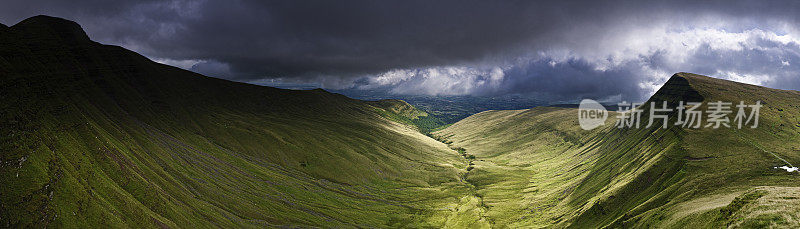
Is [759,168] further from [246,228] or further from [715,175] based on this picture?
[246,228]

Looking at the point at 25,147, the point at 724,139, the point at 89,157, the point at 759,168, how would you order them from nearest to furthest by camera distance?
the point at 25,147, the point at 759,168, the point at 89,157, the point at 724,139

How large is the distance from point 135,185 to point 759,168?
23962 centimetres

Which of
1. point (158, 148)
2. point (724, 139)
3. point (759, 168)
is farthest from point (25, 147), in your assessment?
point (724, 139)

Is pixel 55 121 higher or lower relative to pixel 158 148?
higher

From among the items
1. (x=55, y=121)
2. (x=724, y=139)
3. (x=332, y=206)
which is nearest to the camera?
(x=55, y=121)

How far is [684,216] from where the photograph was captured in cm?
9319

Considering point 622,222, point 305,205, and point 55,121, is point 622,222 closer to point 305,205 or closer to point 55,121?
point 305,205

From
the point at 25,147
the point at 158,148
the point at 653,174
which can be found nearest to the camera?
the point at 25,147

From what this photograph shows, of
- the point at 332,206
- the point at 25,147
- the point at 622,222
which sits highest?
the point at 25,147

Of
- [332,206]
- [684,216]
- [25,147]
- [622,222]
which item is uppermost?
[25,147]

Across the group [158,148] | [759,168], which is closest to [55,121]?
[158,148]

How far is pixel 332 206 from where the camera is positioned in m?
197

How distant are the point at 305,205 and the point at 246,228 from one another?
47403mm

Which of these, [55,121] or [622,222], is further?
[55,121]
